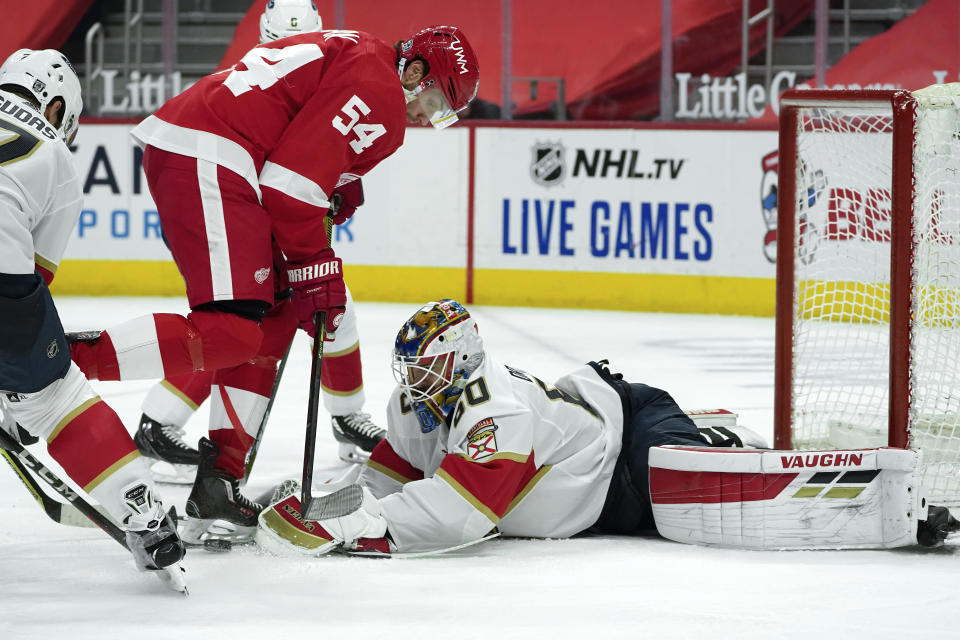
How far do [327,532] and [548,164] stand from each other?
469 cm

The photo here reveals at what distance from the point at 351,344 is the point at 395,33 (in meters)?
4.57

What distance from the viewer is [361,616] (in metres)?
1.96

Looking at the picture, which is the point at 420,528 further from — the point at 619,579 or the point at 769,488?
the point at 769,488

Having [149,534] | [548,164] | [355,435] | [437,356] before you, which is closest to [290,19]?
[355,435]

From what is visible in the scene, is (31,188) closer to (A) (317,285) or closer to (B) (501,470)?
(A) (317,285)

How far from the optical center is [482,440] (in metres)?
2.29

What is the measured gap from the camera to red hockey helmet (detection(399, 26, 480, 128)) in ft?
8.38

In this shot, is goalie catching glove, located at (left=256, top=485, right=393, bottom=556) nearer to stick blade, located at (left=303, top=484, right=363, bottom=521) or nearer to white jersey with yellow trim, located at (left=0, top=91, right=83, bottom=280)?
stick blade, located at (left=303, top=484, right=363, bottom=521)

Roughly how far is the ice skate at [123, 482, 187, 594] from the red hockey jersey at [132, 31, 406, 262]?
2.09 ft

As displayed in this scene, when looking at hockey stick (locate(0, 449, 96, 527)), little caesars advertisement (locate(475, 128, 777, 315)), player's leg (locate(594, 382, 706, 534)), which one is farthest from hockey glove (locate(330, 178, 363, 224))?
little caesars advertisement (locate(475, 128, 777, 315))

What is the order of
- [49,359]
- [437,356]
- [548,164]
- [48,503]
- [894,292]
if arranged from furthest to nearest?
[548,164] < [894,292] < [437,356] < [48,503] < [49,359]

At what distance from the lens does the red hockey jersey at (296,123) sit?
2.43 meters

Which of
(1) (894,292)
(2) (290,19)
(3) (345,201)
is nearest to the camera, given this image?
(1) (894,292)

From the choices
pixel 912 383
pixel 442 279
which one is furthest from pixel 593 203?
pixel 912 383
